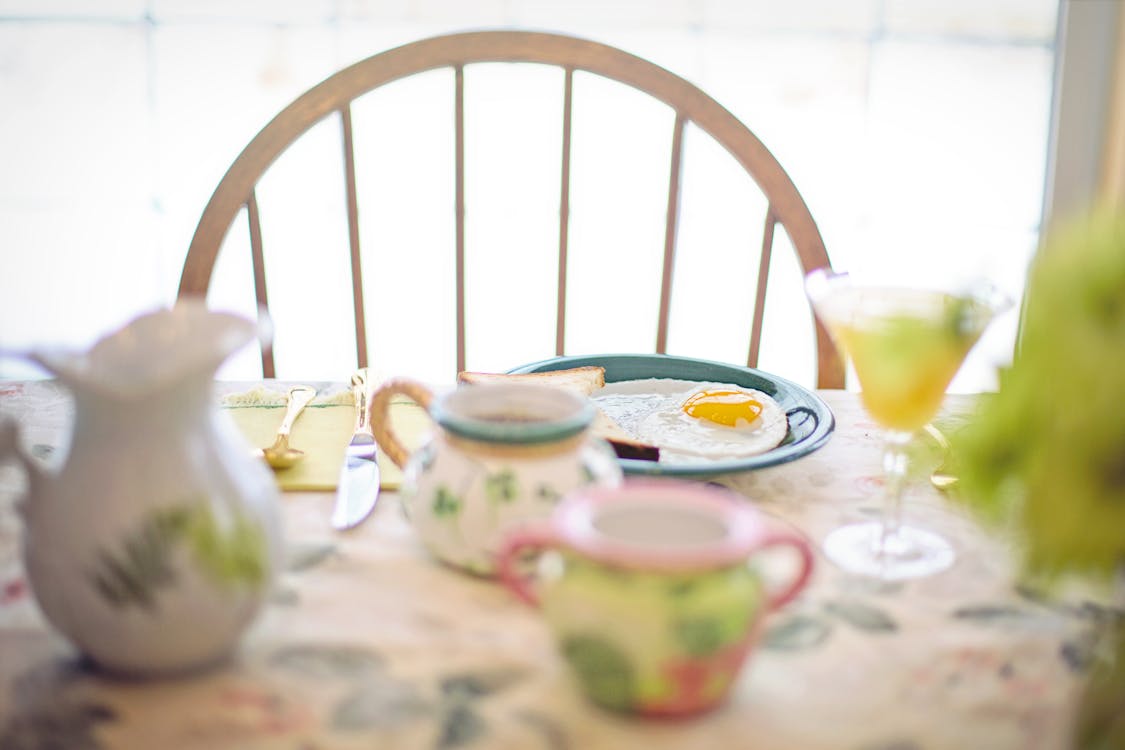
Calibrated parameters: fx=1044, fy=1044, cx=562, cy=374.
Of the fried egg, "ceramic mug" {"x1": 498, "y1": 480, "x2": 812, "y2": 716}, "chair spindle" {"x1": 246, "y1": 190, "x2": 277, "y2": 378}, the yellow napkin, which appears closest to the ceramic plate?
the fried egg

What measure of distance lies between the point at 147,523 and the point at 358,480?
30 centimetres

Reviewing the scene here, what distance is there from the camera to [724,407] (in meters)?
0.89

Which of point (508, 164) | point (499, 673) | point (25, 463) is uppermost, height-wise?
point (508, 164)

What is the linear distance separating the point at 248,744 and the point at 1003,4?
183 cm

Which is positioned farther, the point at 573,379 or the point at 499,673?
the point at 573,379

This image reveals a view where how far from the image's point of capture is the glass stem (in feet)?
2.22

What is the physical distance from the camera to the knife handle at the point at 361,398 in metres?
0.88

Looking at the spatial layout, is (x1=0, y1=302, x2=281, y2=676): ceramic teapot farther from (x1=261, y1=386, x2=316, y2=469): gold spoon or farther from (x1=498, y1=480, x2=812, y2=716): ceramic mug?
(x1=261, y1=386, x2=316, y2=469): gold spoon

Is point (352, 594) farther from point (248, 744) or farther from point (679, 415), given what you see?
point (679, 415)

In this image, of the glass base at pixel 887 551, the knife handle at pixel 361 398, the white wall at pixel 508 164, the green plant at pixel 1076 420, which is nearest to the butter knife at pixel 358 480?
the knife handle at pixel 361 398

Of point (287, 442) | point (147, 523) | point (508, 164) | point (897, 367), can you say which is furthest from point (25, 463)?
point (508, 164)

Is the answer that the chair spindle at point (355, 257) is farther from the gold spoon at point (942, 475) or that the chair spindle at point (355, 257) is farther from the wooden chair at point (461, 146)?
the gold spoon at point (942, 475)

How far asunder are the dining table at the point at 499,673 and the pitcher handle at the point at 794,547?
0.04 metres

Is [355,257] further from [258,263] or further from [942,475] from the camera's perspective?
[942,475]
